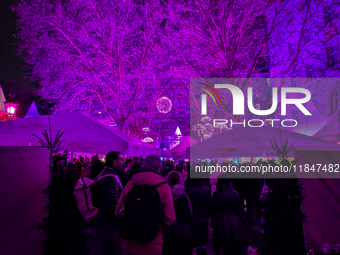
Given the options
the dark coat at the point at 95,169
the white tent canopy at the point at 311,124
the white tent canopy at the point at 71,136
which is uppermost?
Answer: the white tent canopy at the point at 311,124

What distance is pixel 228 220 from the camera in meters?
4.96

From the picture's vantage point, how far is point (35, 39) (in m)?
16.0

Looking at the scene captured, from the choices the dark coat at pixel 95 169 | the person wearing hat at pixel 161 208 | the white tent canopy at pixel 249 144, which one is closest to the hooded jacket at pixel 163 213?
the person wearing hat at pixel 161 208

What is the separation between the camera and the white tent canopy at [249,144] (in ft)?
23.9

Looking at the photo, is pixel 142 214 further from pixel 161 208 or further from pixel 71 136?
pixel 71 136

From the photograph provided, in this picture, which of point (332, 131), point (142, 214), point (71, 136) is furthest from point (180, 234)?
point (332, 131)

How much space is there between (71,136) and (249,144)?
430 centimetres

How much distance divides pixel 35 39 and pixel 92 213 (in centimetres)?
1430

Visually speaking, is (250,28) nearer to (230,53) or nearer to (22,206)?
(230,53)

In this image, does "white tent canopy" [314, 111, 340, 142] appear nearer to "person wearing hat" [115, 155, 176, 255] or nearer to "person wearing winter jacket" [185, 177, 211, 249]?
"person wearing winter jacket" [185, 177, 211, 249]

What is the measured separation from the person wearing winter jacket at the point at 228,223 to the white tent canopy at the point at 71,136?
2.02 m

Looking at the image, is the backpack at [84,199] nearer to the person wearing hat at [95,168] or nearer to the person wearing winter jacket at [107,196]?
the person wearing winter jacket at [107,196]

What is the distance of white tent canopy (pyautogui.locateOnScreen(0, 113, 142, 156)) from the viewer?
5.76 meters

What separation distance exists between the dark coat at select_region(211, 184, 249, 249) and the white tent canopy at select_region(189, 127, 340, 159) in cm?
261
